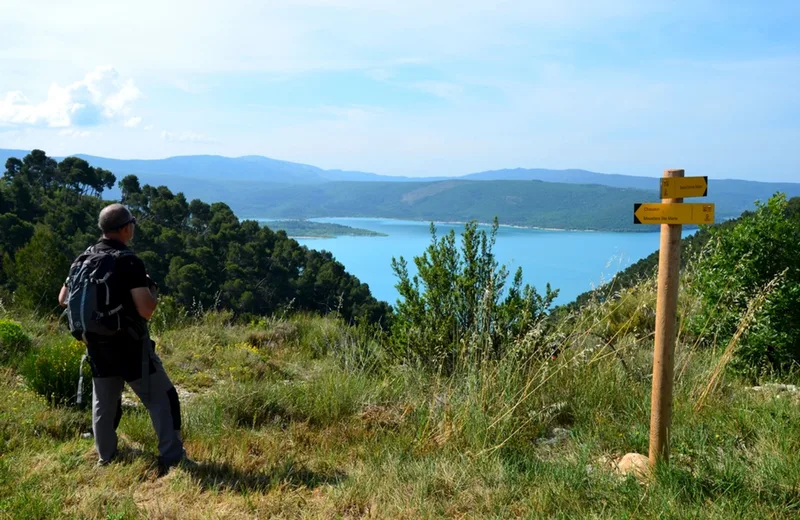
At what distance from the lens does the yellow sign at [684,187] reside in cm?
324

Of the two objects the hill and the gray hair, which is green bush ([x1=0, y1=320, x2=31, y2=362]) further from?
the hill

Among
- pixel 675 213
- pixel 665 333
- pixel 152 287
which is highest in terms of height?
pixel 675 213

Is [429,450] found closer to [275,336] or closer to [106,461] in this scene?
[106,461]

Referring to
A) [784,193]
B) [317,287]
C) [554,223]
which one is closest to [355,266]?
[317,287]

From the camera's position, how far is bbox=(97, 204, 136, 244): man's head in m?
3.78

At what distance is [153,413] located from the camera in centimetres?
A: 390

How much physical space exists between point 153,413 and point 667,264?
133 inches

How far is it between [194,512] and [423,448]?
153 cm

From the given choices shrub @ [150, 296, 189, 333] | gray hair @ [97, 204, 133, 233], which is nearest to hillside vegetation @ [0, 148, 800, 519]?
gray hair @ [97, 204, 133, 233]

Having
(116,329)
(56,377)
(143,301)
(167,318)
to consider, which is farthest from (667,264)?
(167,318)

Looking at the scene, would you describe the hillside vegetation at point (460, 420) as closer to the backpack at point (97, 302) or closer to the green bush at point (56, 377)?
the green bush at point (56, 377)

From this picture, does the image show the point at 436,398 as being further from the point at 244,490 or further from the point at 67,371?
the point at 67,371

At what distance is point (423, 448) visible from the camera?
406cm

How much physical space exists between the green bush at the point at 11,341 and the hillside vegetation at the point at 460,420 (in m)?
0.03
